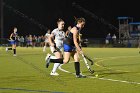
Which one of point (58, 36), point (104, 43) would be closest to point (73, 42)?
point (58, 36)

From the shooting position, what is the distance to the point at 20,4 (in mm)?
71688

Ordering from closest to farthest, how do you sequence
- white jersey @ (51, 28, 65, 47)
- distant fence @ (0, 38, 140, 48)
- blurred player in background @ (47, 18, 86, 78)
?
blurred player in background @ (47, 18, 86, 78)
white jersey @ (51, 28, 65, 47)
distant fence @ (0, 38, 140, 48)

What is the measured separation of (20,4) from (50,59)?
2226 inches

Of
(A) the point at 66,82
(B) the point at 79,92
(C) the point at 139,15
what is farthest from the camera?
(C) the point at 139,15

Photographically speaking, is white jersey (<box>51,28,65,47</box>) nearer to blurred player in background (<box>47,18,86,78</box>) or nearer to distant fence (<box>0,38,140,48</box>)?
blurred player in background (<box>47,18,86,78</box>)

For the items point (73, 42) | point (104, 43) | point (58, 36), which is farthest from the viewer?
point (104, 43)

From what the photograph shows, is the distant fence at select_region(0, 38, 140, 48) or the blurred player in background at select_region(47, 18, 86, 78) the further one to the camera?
the distant fence at select_region(0, 38, 140, 48)

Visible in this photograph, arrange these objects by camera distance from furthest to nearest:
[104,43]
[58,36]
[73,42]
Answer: [104,43]
[58,36]
[73,42]

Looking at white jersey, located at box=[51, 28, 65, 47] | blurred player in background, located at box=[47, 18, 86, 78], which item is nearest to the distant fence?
white jersey, located at box=[51, 28, 65, 47]

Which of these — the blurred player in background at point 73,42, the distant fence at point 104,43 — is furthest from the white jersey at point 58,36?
the distant fence at point 104,43

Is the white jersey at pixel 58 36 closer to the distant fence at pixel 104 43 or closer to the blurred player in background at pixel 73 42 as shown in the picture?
the blurred player in background at pixel 73 42

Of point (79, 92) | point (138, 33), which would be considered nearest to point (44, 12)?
point (138, 33)

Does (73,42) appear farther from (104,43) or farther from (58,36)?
(104,43)

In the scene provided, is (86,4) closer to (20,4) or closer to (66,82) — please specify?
(20,4)
